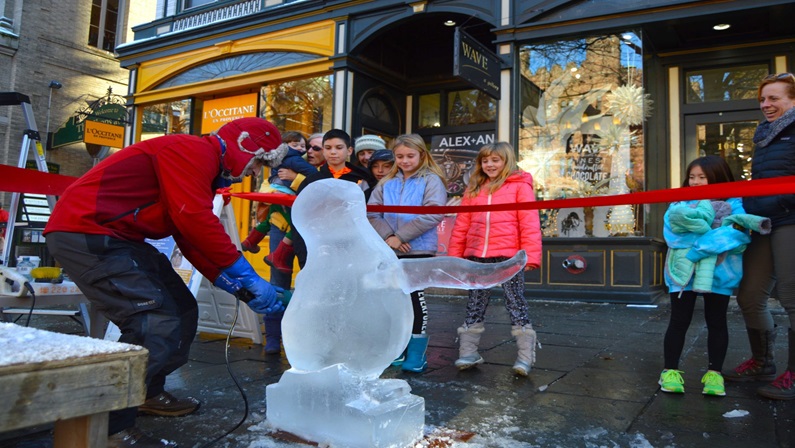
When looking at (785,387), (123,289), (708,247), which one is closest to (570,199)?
(708,247)

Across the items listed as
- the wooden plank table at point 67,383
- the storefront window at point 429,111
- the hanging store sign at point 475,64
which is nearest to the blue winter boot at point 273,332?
the wooden plank table at point 67,383

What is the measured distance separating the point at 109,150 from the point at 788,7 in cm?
1804

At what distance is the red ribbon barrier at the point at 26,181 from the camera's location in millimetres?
3988

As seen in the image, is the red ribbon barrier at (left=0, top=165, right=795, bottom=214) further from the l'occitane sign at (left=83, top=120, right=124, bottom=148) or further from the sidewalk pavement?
the l'occitane sign at (left=83, top=120, right=124, bottom=148)

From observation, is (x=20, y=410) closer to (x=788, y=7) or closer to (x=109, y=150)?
(x=788, y=7)

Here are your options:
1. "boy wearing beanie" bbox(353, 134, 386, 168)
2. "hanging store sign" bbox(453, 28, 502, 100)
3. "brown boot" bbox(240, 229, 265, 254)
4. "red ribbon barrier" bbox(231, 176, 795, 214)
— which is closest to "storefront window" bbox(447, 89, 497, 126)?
"hanging store sign" bbox(453, 28, 502, 100)

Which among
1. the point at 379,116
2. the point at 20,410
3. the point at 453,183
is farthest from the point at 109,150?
the point at 20,410

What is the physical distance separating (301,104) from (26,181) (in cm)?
681

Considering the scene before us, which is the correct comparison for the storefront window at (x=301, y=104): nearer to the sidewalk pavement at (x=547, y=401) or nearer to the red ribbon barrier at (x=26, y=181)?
the sidewalk pavement at (x=547, y=401)

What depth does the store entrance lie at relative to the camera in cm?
826

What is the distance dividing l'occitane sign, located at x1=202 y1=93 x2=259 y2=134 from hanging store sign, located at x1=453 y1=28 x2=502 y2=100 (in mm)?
4997

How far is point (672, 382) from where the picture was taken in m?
3.22

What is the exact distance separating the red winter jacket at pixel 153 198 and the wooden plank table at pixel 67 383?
0.89m

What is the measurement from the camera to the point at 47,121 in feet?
60.1
